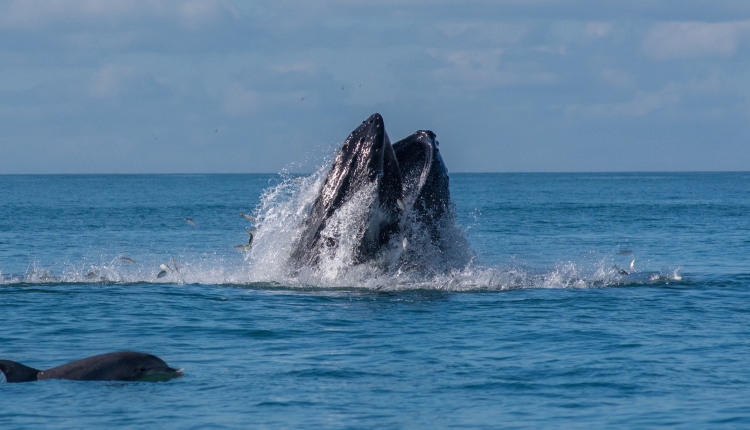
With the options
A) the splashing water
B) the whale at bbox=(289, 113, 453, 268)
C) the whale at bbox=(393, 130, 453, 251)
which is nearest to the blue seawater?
the splashing water

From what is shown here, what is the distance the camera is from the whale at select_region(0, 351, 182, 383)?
450 inches

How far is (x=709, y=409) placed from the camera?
10469 millimetres

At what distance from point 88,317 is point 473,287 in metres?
7.19

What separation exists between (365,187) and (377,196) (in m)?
0.25

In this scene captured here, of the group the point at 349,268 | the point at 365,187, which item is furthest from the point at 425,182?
the point at 349,268

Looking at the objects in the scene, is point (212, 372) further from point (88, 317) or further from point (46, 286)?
point (46, 286)

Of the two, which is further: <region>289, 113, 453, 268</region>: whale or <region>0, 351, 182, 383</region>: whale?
<region>289, 113, 453, 268</region>: whale

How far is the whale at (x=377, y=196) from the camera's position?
16.7 meters

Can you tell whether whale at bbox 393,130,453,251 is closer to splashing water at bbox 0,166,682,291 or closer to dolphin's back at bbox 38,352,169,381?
splashing water at bbox 0,166,682,291

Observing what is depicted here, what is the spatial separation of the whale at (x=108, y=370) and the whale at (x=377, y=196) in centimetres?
580

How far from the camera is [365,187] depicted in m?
16.7

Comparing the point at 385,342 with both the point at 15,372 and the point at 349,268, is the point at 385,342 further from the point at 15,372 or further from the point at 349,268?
the point at 15,372

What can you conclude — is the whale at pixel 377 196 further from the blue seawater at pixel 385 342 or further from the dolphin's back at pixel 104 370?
the dolphin's back at pixel 104 370

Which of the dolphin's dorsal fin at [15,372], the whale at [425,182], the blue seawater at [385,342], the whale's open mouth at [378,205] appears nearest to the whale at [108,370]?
the dolphin's dorsal fin at [15,372]
